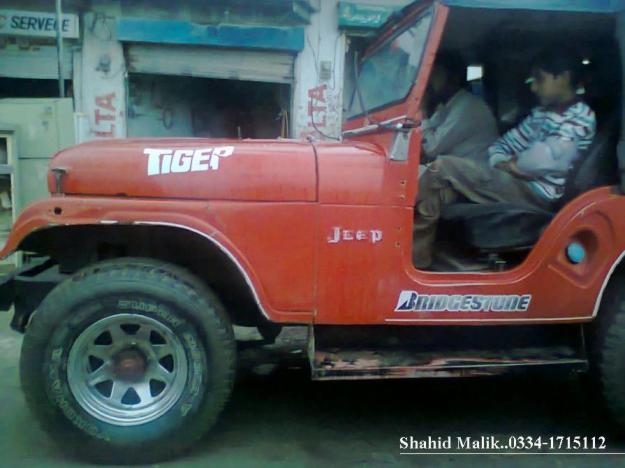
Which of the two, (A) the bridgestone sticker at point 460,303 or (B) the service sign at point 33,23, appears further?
(B) the service sign at point 33,23

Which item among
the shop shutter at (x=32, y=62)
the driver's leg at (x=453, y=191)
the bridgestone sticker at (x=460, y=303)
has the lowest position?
the bridgestone sticker at (x=460, y=303)

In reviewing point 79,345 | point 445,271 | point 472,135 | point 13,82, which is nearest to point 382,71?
point 472,135

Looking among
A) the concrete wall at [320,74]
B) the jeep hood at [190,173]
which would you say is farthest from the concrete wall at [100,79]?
the jeep hood at [190,173]

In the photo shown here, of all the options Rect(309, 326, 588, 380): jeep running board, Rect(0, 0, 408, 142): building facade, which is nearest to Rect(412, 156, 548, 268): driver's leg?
Rect(309, 326, 588, 380): jeep running board

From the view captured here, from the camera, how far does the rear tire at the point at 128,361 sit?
2.82 m

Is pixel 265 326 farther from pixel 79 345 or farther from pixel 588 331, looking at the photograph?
pixel 588 331

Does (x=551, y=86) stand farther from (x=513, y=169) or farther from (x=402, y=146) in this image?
(x=402, y=146)

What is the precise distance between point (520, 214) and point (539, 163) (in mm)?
402

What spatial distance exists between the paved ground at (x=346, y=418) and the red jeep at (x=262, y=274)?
0.30 meters

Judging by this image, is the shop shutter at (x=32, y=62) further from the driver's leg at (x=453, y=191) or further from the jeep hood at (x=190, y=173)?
the driver's leg at (x=453, y=191)

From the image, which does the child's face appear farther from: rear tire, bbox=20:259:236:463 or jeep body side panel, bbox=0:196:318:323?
rear tire, bbox=20:259:236:463

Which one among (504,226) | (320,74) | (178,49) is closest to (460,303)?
(504,226)

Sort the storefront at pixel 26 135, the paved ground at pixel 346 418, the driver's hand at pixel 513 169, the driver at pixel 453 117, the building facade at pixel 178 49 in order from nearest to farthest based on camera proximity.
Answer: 1. the paved ground at pixel 346 418
2. the driver's hand at pixel 513 169
3. the driver at pixel 453 117
4. the storefront at pixel 26 135
5. the building facade at pixel 178 49

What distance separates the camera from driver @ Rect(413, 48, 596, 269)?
330 cm
